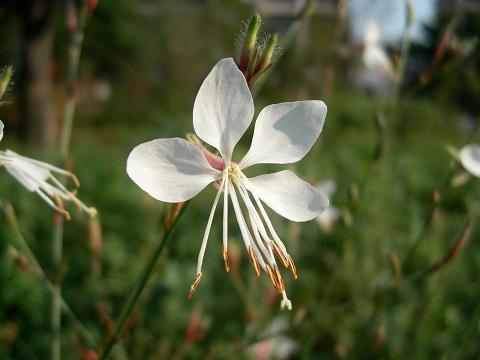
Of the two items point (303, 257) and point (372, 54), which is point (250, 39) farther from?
point (303, 257)

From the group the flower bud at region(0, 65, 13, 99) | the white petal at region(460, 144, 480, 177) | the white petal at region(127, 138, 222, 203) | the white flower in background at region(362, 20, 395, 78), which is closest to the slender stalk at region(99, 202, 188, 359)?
the white petal at region(127, 138, 222, 203)

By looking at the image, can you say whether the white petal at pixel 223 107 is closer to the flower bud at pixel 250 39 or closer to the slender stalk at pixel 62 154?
the flower bud at pixel 250 39

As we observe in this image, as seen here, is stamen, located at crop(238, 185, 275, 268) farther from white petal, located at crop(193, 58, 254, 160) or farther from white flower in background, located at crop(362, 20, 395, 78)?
white flower in background, located at crop(362, 20, 395, 78)

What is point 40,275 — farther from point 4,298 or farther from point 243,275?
point 243,275

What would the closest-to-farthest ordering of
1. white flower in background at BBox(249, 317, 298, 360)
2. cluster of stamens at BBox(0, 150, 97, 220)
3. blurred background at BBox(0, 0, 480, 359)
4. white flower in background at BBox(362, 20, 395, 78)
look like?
cluster of stamens at BBox(0, 150, 97, 220)
blurred background at BBox(0, 0, 480, 359)
white flower in background at BBox(249, 317, 298, 360)
white flower in background at BBox(362, 20, 395, 78)

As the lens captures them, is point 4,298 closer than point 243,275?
Yes

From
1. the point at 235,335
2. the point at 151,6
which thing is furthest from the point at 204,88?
the point at 151,6

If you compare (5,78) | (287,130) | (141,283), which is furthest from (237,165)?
(5,78)
